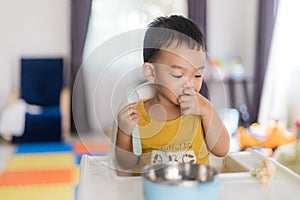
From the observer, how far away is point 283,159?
2084mm

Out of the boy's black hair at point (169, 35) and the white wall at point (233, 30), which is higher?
the boy's black hair at point (169, 35)

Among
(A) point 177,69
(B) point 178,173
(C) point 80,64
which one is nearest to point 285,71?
(C) point 80,64

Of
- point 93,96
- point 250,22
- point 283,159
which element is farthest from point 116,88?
point 250,22

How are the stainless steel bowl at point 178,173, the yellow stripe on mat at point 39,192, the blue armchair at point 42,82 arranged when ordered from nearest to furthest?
the stainless steel bowl at point 178,173 → the yellow stripe on mat at point 39,192 → the blue armchair at point 42,82

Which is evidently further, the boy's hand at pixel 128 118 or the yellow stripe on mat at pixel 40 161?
the yellow stripe on mat at pixel 40 161

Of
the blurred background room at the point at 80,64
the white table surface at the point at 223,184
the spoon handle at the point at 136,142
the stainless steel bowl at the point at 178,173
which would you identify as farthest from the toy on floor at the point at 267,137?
the stainless steel bowl at the point at 178,173

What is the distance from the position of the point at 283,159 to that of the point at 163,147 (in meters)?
1.32

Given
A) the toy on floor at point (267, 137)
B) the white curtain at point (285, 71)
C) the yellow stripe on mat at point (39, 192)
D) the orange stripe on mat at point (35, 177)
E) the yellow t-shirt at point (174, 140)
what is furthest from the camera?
the white curtain at point (285, 71)

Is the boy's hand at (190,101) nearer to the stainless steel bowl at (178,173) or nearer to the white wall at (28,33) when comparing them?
the stainless steel bowl at (178,173)

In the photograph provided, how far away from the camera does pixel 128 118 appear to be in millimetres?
808

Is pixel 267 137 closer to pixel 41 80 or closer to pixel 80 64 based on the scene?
pixel 80 64

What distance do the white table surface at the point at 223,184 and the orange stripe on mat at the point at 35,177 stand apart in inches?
73.5

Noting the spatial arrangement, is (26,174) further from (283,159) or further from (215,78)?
(215,78)

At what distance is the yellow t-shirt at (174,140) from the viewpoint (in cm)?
92
